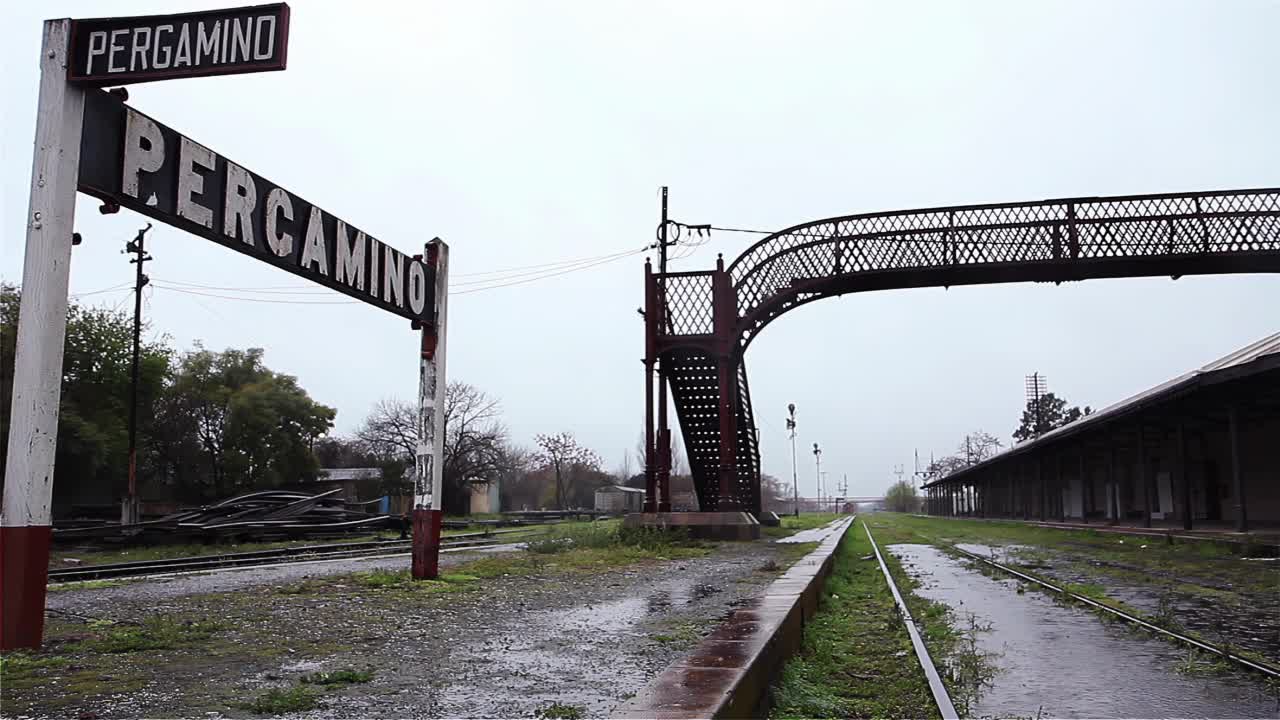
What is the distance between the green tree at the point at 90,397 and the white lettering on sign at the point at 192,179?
1378 inches

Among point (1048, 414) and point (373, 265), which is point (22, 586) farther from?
A: point (1048, 414)

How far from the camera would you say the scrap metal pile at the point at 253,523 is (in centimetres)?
2255

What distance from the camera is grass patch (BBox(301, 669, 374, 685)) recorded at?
4977 mm

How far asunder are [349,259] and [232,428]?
49373 mm

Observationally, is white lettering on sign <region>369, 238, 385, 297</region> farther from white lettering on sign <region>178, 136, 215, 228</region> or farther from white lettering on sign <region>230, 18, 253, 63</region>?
white lettering on sign <region>230, 18, 253, 63</region>

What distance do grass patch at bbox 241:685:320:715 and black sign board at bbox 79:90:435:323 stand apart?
4.04 metres

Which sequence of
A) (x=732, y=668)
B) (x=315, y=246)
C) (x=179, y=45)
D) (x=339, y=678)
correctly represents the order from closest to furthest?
1. (x=732, y=668)
2. (x=339, y=678)
3. (x=179, y=45)
4. (x=315, y=246)

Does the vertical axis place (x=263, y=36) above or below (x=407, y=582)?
above

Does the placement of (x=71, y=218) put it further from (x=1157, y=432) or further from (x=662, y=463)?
(x=1157, y=432)

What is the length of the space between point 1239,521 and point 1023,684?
1841 centimetres

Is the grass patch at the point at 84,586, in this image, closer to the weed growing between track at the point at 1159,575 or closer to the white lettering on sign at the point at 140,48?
the white lettering on sign at the point at 140,48

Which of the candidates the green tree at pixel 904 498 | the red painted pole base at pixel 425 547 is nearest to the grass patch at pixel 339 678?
the red painted pole base at pixel 425 547

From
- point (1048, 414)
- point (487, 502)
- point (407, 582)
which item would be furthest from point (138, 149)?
point (1048, 414)

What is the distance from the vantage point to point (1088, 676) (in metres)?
6.39
